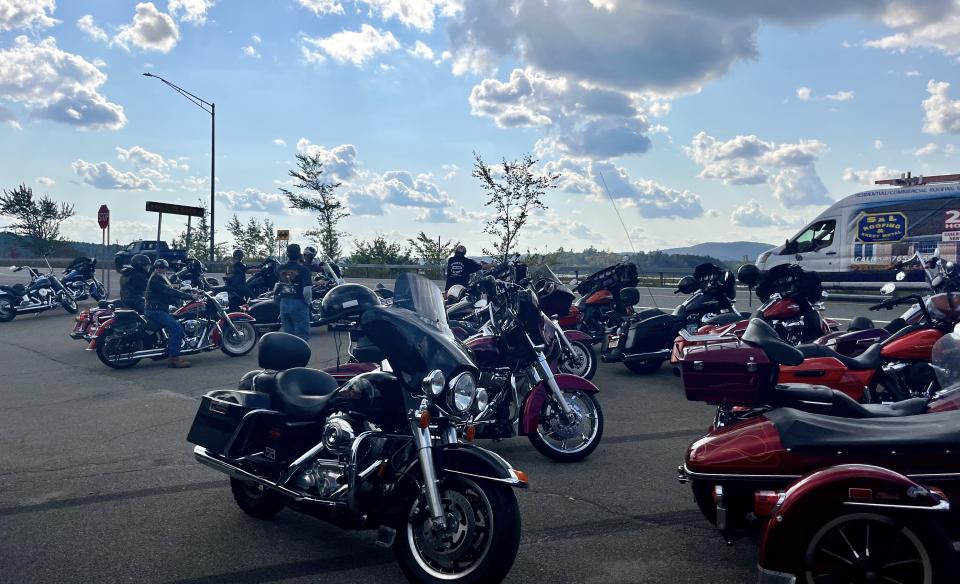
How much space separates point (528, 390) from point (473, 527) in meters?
2.95

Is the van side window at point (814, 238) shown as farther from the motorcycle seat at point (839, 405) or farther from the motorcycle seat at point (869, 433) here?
the motorcycle seat at point (869, 433)

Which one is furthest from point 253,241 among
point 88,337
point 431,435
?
point 431,435

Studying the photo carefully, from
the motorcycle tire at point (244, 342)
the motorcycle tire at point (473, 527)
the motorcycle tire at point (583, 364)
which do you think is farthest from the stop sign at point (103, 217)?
the motorcycle tire at point (473, 527)

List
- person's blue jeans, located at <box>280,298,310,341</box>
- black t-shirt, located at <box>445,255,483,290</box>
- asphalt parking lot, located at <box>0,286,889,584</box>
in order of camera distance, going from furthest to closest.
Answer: black t-shirt, located at <box>445,255,483,290</box>
person's blue jeans, located at <box>280,298,310,341</box>
asphalt parking lot, located at <box>0,286,889,584</box>

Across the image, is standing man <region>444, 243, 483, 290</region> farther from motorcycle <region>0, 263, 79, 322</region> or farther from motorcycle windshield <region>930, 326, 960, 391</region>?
motorcycle <region>0, 263, 79, 322</region>

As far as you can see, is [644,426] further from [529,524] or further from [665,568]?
[665,568]

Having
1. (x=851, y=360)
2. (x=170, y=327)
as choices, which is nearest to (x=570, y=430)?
(x=851, y=360)

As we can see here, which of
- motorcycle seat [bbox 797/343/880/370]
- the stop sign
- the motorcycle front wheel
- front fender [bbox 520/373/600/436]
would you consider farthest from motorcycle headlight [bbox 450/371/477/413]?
the stop sign

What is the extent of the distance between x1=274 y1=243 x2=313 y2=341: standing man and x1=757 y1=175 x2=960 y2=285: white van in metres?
13.1

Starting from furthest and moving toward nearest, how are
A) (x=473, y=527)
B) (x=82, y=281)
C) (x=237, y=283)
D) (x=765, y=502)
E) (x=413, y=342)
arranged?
(x=82, y=281)
(x=237, y=283)
(x=413, y=342)
(x=473, y=527)
(x=765, y=502)

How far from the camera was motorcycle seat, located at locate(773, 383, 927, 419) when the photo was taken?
4.24m

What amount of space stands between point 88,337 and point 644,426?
10.6 meters

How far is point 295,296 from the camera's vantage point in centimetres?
1201

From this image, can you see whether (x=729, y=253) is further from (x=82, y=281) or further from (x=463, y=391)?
(x=463, y=391)
